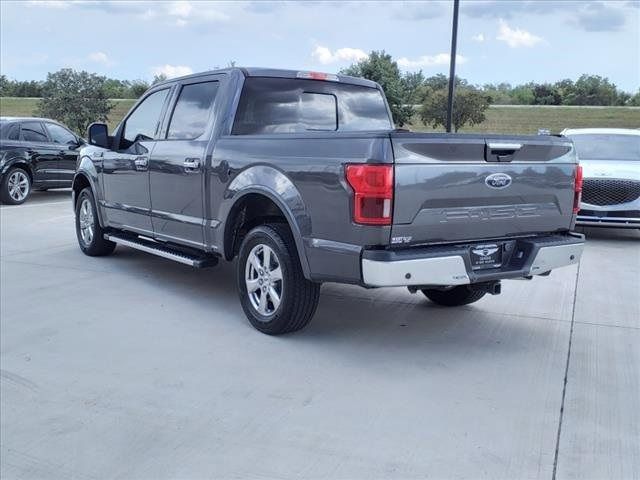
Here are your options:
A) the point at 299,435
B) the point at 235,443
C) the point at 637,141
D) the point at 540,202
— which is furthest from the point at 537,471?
the point at 637,141

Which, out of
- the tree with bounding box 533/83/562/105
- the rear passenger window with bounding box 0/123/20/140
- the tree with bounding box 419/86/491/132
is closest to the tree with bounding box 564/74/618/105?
the tree with bounding box 533/83/562/105

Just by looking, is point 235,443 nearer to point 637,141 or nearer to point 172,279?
point 172,279

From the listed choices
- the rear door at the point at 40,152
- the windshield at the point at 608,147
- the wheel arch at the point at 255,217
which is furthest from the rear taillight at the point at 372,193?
the rear door at the point at 40,152

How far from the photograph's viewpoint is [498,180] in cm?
436

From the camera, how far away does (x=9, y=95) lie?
40.2m

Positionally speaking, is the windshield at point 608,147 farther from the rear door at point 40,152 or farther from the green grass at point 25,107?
the green grass at point 25,107

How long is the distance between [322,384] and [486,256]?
138 cm

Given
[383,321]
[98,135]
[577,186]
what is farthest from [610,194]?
[98,135]

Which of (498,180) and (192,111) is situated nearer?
(498,180)

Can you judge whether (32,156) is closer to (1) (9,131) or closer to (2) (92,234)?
(1) (9,131)

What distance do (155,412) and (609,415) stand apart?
2501mm

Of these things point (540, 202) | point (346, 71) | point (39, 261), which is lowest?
point (39, 261)

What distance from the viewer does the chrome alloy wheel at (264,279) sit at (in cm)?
483

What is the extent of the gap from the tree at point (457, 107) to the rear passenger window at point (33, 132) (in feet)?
44.0
